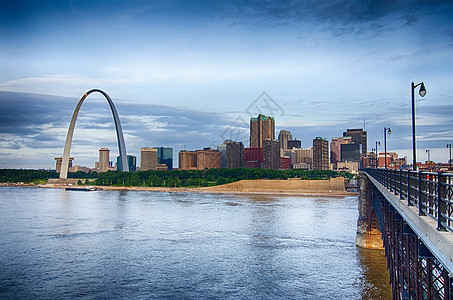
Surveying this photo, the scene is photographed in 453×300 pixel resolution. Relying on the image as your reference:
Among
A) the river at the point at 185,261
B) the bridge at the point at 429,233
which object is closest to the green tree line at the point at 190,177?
the river at the point at 185,261

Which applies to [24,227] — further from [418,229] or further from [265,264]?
[418,229]

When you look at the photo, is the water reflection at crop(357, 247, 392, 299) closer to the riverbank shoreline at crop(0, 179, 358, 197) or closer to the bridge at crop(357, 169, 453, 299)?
the bridge at crop(357, 169, 453, 299)

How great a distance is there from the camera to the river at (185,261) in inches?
960

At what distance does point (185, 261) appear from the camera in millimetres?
31000

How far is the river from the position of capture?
24.4 meters

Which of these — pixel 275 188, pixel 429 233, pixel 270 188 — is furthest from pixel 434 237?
pixel 270 188

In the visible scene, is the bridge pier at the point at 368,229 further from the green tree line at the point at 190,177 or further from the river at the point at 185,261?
the green tree line at the point at 190,177

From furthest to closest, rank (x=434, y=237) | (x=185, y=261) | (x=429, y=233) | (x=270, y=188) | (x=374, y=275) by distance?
(x=270, y=188), (x=185, y=261), (x=374, y=275), (x=429, y=233), (x=434, y=237)

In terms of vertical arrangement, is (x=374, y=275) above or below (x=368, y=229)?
below

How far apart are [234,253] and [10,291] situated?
16.5 meters

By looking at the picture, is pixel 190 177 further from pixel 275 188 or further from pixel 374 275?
pixel 374 275

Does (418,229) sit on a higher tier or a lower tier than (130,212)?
higher

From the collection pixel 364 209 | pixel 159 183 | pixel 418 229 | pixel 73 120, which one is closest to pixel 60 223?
pixel 364 209

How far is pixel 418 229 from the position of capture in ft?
27.6
